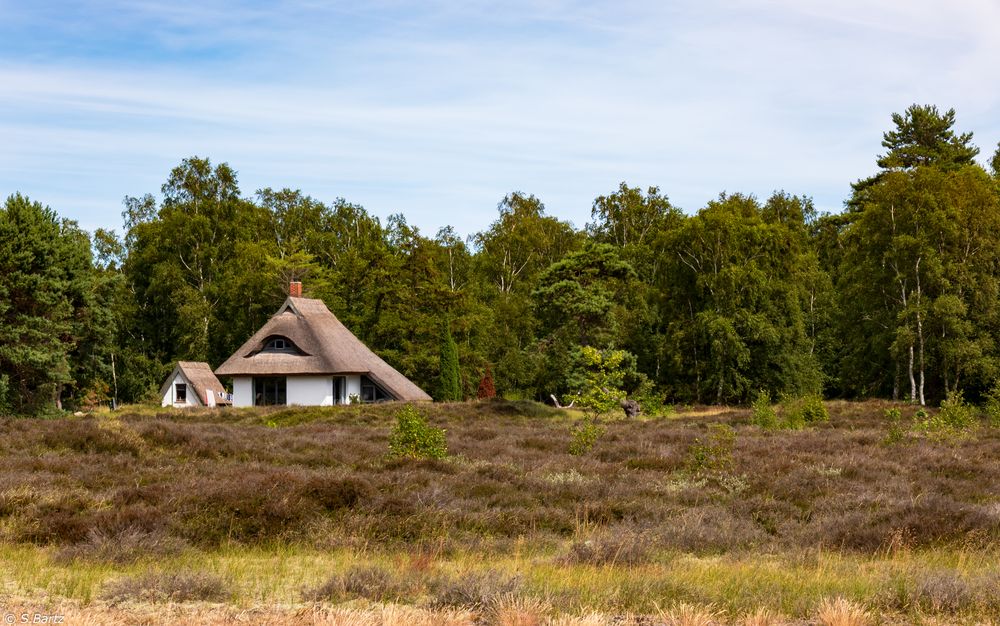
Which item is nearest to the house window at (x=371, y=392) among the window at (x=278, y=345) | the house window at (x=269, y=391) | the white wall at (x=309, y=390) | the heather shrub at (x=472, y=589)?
the white wall at (x=309, y=390)

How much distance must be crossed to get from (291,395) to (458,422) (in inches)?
711

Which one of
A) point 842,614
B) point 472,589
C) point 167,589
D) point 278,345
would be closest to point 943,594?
point 842,614

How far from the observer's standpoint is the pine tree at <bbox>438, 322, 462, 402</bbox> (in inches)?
2131

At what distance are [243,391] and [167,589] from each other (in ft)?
145

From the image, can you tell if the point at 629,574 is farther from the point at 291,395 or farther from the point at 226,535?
the point at 291,395

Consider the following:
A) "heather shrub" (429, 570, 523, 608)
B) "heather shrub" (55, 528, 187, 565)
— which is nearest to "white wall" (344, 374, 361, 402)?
"heather shrub" (55, 528, 187, 565)

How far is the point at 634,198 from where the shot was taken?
73562 mm

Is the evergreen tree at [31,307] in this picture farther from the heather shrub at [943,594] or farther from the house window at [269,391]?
the heather shrub at [943,594]

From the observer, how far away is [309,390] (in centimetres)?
5012

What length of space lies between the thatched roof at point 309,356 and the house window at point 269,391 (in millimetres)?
1551

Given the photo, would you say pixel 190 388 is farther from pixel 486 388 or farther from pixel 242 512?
pixel 242 512

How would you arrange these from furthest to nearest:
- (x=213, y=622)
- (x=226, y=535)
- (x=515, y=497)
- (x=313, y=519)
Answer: (x=515, y=497) → (x=313, y=519) → (x=226, y=535) → (x=213, y=622)

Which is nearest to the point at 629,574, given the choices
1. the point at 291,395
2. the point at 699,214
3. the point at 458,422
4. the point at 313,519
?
the point at 313,519

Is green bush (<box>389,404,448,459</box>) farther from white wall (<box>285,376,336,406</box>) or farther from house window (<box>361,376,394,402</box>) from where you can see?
white wall (<box>285,376,336,406</box>)
